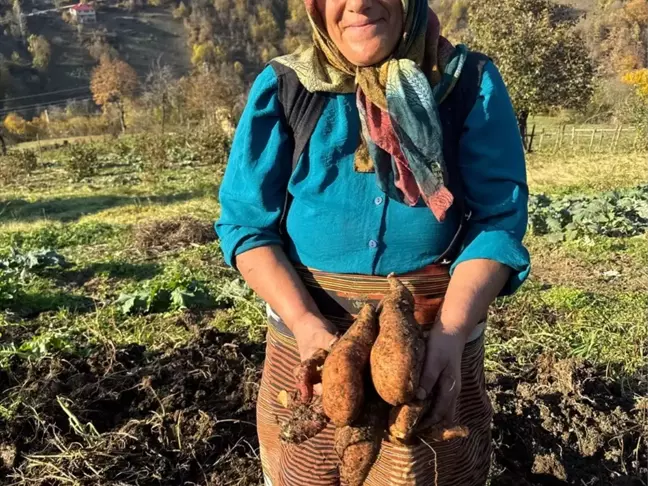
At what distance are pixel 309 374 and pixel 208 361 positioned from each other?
2.37 m

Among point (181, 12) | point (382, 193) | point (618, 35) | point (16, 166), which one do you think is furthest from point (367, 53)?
point (181, 12)

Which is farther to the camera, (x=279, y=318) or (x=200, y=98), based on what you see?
(x=200, y=98)

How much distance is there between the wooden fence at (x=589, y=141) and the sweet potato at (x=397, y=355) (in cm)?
1916

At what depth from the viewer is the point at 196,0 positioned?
9694 cm

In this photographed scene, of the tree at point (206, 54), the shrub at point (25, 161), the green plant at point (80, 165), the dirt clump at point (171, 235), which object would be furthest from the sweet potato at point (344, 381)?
the tree at point (206, 54)

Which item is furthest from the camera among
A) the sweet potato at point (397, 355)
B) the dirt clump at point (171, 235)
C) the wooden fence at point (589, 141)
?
the wooden fence at point (589, 141)

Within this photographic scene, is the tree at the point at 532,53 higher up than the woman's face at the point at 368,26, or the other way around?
the woman's face at the point at 368,26

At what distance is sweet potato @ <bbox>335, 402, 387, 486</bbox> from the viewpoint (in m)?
1.31

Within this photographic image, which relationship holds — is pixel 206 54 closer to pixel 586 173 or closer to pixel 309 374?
pixel 586 173

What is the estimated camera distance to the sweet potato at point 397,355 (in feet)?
4.00

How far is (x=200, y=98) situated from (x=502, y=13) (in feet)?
51.0

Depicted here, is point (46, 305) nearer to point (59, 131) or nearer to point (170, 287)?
point (170, 287)

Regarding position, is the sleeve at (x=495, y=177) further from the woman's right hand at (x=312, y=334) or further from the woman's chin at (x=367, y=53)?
Answer: the woman's right hand at (x=312, y=334)

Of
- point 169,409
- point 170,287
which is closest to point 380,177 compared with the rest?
point 169,409
